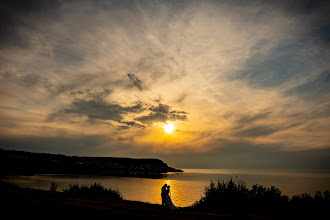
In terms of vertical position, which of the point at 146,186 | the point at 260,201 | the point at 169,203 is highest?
the point at 260,201

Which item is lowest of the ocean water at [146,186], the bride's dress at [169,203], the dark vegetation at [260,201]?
the ocean water at [146,186]

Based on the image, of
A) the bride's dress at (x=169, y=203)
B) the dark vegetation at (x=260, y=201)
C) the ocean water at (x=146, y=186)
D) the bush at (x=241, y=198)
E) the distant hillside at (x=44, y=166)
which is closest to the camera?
the bride's dress at (x=169, y=203)

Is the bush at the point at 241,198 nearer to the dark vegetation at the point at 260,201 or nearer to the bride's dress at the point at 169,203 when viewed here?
the dark vegetation at the point at 260,201

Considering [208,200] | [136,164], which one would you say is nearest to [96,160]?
[136,164]

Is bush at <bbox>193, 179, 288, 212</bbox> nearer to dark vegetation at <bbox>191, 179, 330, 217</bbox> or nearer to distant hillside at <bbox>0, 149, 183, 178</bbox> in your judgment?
dark vegetation at <bbox>191, 179, 330, 217</bbox>

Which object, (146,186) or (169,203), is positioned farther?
(146,186)

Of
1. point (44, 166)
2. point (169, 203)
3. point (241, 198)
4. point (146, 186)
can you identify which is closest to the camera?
point (169, 203)

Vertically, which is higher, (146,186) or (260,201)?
(260,201)

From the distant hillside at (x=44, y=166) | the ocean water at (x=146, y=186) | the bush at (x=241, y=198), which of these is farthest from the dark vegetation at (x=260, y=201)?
the distant hillside at (x=44, y=166)

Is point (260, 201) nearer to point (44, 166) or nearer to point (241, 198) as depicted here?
point (241, 198)

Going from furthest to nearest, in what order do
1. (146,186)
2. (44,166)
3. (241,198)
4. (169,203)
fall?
(44,166), (146,186), (241,198), (169,203)

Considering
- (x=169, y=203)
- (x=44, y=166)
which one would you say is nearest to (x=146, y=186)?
(x=169, y=203)

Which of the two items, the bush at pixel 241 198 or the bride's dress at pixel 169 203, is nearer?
the bride's dress at pixel 169 203

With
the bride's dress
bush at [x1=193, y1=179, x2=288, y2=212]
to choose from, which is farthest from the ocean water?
the bride's dress
